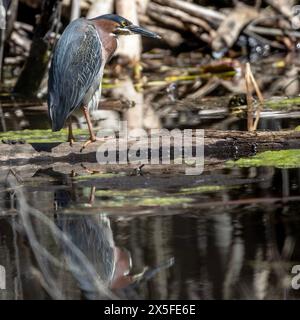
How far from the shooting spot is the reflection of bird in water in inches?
187

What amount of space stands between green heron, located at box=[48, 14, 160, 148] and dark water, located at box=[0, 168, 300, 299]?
47.7 inches

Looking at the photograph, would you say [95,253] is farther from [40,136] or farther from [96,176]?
[40,136]

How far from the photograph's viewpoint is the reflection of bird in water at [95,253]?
15.5ft

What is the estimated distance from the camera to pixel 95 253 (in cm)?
519

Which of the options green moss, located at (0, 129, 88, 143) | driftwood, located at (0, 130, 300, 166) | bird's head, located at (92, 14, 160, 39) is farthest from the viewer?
bird's head, located at (92, 14, 160, 39)

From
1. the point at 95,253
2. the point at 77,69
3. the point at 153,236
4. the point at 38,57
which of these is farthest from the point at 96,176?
the point at 38,57

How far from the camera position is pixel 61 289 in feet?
15.1

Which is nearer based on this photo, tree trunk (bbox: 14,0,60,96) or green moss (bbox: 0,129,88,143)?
green moss (bbox: 0,129,88,143)

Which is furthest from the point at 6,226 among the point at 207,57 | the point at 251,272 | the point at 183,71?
the point at 207,57

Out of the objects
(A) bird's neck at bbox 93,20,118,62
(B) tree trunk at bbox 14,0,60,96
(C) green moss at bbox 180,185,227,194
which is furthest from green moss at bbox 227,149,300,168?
(B) tree trunk at bbox 14,0,60,96

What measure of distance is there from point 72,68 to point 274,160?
2.11m

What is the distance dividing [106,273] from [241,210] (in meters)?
1.26

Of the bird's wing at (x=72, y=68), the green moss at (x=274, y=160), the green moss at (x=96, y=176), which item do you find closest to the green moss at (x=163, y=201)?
the green moss at (x=96, y=176)

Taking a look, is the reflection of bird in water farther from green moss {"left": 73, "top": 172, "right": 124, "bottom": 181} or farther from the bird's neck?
the bird's neck
